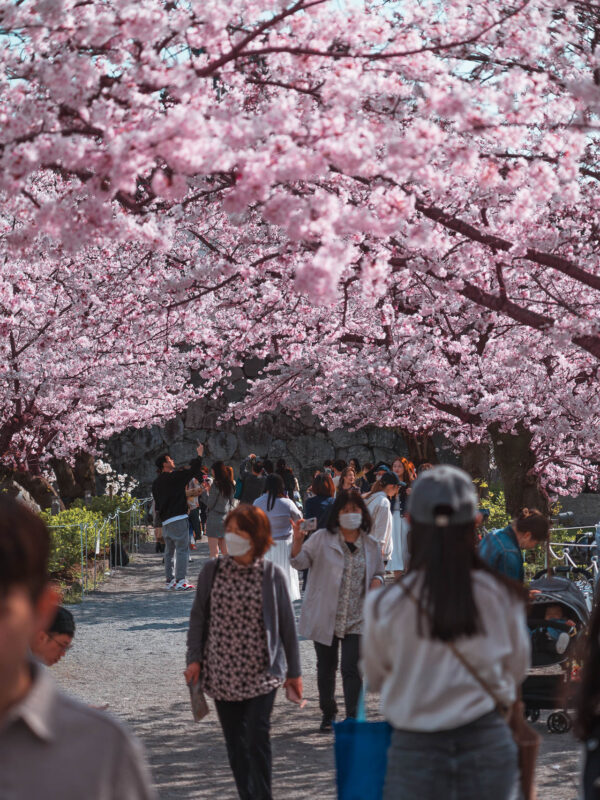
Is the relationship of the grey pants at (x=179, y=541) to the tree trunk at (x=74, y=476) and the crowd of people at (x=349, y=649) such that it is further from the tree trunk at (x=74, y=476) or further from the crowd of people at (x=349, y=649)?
the tree trunk at (x=74, y=476)

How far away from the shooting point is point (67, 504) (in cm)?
2655

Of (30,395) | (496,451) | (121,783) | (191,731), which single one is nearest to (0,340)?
(30,395)

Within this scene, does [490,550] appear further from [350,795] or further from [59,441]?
[59,441]

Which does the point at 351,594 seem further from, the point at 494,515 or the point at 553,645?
the point at 494,515

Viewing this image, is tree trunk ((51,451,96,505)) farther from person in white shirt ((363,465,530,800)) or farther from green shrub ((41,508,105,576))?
person in white shirt ((363,465,530,800))

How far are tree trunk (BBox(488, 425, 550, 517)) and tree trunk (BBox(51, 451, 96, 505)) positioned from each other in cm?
1318

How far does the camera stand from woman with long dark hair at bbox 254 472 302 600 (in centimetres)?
1215

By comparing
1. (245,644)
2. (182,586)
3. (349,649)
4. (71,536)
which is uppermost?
(71,536)

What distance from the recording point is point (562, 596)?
26.2 feet

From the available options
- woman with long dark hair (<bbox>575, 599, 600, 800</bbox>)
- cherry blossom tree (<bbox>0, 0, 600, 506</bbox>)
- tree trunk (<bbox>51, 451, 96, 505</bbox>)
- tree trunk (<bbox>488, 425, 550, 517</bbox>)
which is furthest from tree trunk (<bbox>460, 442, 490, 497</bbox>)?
woman with long dark hair (<bbox>575, 599, 600, 800</bbox>)

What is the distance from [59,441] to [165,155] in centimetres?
2032

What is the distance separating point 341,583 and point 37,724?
577 cm

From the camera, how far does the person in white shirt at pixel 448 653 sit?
3152 millimetres

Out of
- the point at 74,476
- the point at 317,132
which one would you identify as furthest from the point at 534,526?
the point at 74,476
